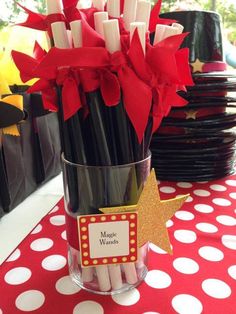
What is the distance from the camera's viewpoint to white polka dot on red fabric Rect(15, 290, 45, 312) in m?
0.32

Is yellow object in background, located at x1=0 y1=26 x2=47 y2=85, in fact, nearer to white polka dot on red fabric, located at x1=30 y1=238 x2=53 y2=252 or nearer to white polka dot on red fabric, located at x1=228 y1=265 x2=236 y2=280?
white polka dot on red fabric, located at x1=30 y1=238 x2=53 y2=252

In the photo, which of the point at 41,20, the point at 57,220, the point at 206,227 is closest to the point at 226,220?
the point at 206,227

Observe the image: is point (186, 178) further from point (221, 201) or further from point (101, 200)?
point (101, 200)

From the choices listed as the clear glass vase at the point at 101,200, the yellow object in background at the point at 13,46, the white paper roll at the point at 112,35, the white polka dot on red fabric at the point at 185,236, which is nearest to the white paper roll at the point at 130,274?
the clear glass vase at the point at 101,200

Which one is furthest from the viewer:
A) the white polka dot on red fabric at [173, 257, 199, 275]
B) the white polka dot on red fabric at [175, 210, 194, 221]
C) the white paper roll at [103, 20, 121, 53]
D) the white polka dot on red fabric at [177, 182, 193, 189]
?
the white polka dot on red fabric at [177, 182, 193, 189]

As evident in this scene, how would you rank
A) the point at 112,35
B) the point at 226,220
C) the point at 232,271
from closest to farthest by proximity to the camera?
the point at 112,35, the point at 232,271, the point at 226,220

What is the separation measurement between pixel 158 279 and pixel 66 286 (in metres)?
0.10

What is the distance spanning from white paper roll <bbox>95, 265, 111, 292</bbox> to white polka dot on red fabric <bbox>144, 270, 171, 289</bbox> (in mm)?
46

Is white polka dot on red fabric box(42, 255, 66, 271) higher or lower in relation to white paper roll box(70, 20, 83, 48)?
lower

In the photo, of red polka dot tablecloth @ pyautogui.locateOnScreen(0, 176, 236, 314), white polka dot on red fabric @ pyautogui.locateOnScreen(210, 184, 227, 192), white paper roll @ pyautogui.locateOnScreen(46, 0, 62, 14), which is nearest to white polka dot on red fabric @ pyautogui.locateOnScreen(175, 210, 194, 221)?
red polka dot tablecloth @ pyautogui.locateOnScreen(0, 176, 236, 314)

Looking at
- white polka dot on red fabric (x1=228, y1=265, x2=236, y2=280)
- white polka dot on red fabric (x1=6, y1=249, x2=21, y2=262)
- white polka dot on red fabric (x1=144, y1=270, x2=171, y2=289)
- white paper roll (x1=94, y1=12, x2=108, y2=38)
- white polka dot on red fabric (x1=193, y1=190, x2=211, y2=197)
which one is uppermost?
white paper roll (x1=94, y1=12, x2=108, y2=38)

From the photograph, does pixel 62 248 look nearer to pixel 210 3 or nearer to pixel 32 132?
pixel 32 132

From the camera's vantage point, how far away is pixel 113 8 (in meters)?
0.29

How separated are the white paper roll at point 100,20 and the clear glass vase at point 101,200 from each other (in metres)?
0.12
